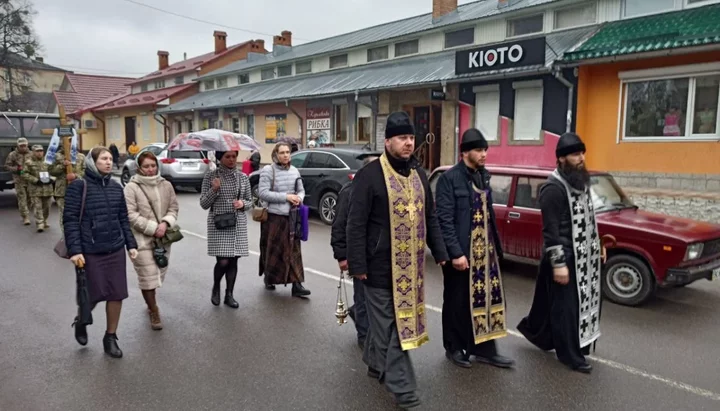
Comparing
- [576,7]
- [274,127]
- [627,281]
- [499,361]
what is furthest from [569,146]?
[274,127]

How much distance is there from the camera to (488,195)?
14.2 feet

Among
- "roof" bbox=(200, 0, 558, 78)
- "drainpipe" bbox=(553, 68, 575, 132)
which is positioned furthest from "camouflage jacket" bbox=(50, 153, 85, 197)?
"roof" bbox=(200, 0, 558, 78)

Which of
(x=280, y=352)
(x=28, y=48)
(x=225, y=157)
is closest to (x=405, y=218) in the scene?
(x=280, y=352)

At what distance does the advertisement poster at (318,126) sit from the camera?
2186 centimetres

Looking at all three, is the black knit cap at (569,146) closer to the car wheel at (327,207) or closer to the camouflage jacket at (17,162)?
the car wheel at (327,207)

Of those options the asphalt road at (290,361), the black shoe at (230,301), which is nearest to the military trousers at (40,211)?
the asphalt road at (290,361)

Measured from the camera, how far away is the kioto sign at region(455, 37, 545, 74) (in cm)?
1328

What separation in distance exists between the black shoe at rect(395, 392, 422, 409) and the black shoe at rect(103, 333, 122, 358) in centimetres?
246

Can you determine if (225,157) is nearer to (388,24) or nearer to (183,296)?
(183,296)

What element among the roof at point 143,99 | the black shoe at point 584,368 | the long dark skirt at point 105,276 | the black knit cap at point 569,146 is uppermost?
the roof at point 143,99

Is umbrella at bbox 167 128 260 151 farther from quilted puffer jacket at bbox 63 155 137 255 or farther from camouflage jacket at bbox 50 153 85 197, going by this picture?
camouflage jacket at bbox 50 153 85 197

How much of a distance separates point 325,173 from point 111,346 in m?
7.46

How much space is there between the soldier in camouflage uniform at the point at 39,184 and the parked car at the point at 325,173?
4.04 meters

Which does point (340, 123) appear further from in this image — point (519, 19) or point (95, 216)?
point (95, 216)
